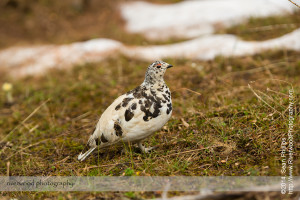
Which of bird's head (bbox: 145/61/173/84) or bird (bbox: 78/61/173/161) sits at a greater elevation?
bird's head (bbox: 145/61/173/84)

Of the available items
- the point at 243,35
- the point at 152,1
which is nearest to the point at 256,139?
the point at 243,35

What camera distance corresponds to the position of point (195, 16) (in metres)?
9.69

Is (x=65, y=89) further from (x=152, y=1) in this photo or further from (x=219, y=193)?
(x=152, y=1)

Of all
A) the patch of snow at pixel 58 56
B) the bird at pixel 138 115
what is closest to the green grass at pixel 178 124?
the bird at pixel 138 115

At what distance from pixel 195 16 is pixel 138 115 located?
7.06 m

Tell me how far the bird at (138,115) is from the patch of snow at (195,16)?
19.6 feet

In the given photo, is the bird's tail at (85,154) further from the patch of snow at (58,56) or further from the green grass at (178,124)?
the patch of snow at (58,56)

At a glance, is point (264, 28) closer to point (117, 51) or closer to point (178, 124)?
point (117, 51)

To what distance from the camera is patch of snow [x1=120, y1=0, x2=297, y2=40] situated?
910cm

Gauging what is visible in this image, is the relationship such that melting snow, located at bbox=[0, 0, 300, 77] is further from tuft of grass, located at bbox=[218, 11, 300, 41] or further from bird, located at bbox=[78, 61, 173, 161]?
bird, located at bbox=[78, 61, 173, 161]

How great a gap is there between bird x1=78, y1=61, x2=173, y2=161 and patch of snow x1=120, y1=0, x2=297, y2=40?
19.6 feet

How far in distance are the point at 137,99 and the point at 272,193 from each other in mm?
1694

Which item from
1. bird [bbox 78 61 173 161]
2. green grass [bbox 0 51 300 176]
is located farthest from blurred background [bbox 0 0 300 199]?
bird [bbox 78 61 173 161]

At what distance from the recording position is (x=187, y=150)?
365cm
